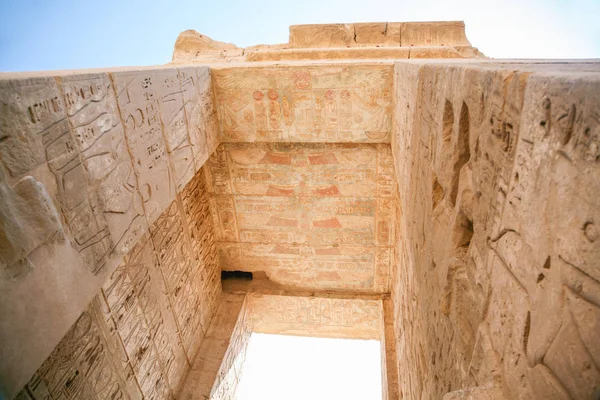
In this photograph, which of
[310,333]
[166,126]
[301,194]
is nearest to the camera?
[166,126]

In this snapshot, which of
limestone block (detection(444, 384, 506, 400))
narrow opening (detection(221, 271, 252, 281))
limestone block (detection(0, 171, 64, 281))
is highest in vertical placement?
limestone block (detection(0, 171, 64, 281))

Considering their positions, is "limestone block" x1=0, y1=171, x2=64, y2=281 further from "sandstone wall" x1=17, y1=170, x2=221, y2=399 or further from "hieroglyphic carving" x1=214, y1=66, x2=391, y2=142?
"hieroglyphic carving" x1=214, y1=66, x2=391, y2=142

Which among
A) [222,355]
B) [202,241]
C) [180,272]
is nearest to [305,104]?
[202,241]

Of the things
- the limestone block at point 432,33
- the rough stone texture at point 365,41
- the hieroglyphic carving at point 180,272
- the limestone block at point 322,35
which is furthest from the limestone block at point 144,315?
the limestone block at point 432,33

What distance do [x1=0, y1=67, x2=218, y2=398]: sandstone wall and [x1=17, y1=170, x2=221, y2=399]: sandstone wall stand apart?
821 mm

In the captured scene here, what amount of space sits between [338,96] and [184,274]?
8.95 ft

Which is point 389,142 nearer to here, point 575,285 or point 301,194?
point 301,194

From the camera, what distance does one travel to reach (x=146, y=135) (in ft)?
8.59

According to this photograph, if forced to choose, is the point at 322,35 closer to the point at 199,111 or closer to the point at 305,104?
the point at 305,104

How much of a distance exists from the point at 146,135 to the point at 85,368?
5.75ft

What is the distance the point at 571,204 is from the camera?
0.62 m

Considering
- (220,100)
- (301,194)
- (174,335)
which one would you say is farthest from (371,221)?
(174,335)

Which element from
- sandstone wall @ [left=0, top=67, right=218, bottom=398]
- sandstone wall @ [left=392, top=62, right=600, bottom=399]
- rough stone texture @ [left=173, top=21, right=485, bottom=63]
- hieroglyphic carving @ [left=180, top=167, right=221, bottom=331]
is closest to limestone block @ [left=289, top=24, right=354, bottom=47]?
rough stone texture @ [left=173, top=21, right=485, bottom=63]

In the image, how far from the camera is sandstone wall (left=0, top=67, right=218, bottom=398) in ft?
4.68
